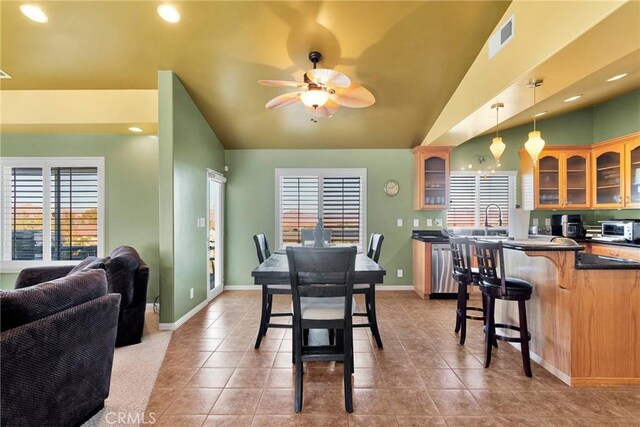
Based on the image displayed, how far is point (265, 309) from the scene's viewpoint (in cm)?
286

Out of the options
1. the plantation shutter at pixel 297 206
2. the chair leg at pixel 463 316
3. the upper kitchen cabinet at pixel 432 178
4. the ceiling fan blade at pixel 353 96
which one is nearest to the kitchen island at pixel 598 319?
the chair leg at pixel 463 316

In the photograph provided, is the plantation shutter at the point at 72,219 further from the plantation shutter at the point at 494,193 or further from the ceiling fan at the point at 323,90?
the plantation shutter at the point at 494,193

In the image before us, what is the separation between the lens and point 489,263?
2.52m

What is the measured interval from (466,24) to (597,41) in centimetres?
111

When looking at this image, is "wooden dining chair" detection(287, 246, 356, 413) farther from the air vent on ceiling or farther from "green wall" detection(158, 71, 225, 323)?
the air vent on ceiling

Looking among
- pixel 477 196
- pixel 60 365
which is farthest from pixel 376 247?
pixel 477 196

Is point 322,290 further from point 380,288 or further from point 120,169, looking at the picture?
point 120,169

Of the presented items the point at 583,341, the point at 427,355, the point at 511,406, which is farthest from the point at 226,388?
the point at 583,341

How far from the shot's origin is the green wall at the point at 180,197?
3.27 metres

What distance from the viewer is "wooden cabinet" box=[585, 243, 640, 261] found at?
376 cm

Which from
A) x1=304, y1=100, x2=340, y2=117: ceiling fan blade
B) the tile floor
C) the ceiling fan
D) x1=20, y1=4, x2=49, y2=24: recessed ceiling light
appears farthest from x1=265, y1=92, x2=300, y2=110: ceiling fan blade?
the tile floor

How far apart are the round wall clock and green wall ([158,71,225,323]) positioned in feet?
9.68

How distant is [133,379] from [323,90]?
9.34 feet

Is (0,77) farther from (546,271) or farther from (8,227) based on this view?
(546,271)
